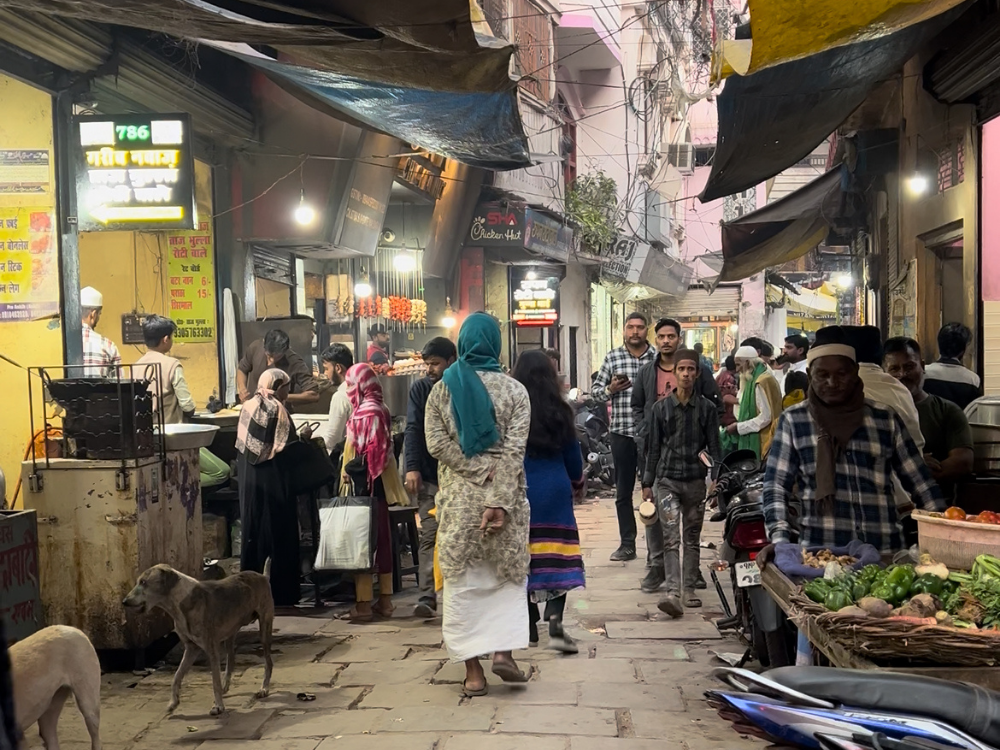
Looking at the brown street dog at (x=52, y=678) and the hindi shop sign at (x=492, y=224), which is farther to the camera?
the hindi shop sign at (x=492, y=224)

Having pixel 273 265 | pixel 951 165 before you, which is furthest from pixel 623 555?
pixel 273 265

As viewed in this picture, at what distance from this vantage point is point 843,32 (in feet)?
15.6

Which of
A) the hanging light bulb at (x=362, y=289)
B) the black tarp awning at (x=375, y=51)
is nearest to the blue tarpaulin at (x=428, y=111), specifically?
the black tarp awning at (x=375, y=51)

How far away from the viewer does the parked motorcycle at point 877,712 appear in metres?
3.29

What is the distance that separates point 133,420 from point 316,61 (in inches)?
97.7

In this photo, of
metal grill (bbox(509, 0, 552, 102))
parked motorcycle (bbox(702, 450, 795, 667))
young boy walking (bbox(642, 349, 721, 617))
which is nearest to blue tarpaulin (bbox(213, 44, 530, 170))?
young boy walking (bbox(642, 349, 721, 617))

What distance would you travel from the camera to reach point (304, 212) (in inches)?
493

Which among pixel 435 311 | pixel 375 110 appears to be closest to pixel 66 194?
pixel 375 110

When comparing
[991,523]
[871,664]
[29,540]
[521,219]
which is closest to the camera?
[871,664]

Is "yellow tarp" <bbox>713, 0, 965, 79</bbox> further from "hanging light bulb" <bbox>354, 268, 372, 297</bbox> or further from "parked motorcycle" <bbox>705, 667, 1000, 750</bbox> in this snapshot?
"hanging light bulb" <bbox>354, 268, 372, 297</bbox>

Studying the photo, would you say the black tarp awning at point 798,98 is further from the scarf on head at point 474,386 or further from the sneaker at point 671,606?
the sneaker at point 671,606

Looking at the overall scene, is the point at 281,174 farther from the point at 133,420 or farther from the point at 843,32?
the point at 843,32

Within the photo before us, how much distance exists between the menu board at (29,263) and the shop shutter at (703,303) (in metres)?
34.1

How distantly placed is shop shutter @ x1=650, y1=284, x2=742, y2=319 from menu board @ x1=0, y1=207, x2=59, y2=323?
1341 inches
